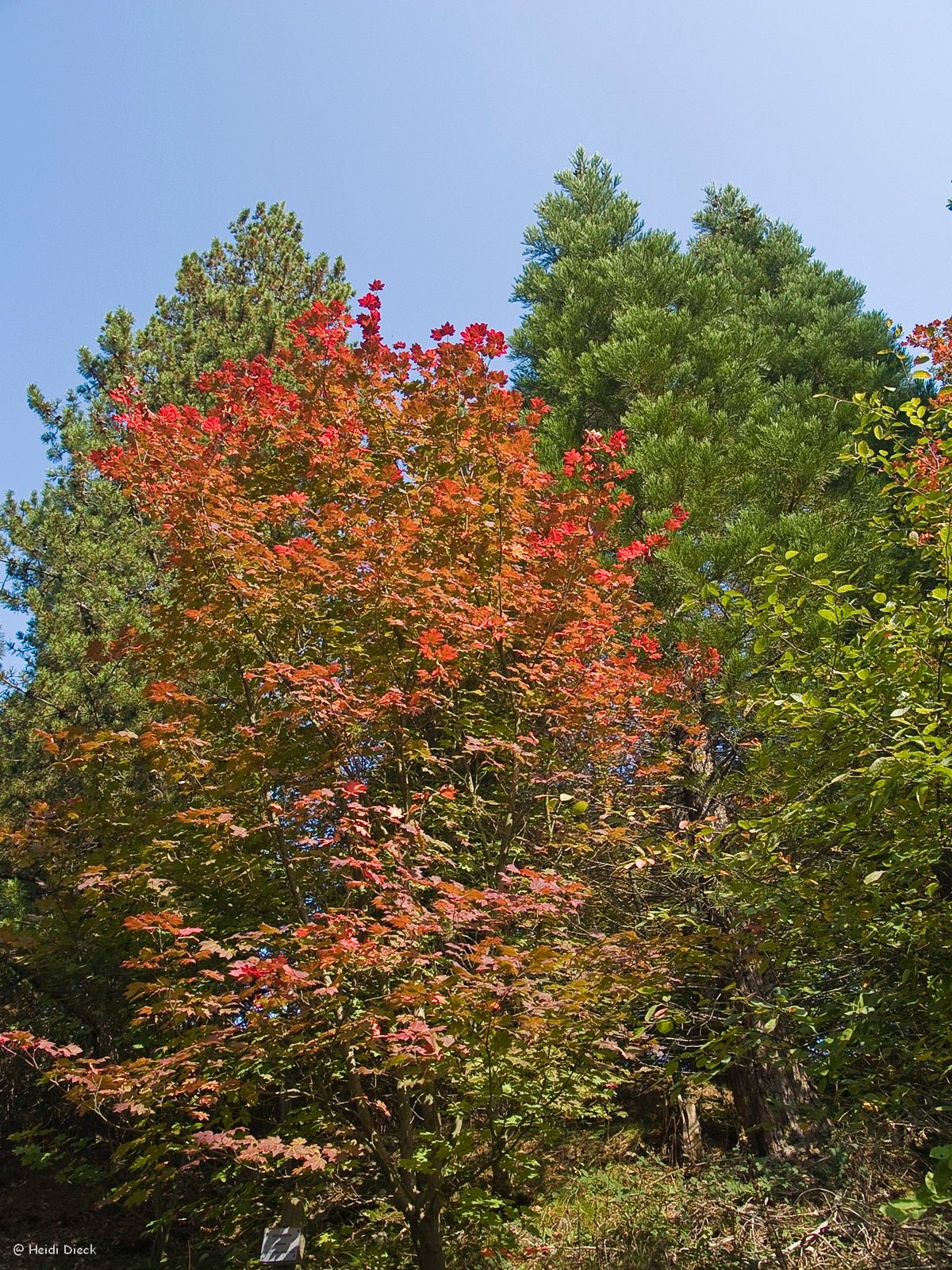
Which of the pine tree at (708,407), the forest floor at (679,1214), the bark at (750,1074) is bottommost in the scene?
the forest floor at (679,1214)

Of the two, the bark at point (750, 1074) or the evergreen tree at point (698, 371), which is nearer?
the bark at point (750, 1074)

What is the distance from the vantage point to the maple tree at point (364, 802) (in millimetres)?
3516

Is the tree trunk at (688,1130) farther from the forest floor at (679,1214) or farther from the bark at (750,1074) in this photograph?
the bark at (750,1074)

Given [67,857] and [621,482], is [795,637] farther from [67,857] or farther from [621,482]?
[67,857]

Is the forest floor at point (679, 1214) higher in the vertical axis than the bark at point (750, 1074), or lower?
lower

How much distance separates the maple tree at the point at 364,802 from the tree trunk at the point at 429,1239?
19 millimetres

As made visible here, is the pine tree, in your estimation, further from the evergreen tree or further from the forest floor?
the forest floor

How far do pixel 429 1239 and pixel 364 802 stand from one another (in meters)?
2.13

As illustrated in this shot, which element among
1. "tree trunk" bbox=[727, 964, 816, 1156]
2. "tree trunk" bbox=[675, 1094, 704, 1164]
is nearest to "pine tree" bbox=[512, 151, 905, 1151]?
"tree trunk" bbox=[727, 964, 816, 1156]

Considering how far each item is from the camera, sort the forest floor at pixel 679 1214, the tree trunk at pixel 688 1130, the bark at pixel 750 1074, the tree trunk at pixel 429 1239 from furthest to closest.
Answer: the tree trunk at pixel 688 1130 → the bark at pixel 750 1074 → the tree trunk at pixel 429 1239 → the forest floor at pixel 679 1214

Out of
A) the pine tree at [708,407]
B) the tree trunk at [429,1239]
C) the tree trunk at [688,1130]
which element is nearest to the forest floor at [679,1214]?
the tree trunk at [688,1130]

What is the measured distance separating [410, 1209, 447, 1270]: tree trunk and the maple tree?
19 millimetres

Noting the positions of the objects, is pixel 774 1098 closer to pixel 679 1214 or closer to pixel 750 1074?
pixel 750 1074

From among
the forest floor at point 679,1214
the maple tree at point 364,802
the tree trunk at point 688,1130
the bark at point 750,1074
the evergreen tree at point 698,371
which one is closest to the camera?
the forest floor at point 679,1214
